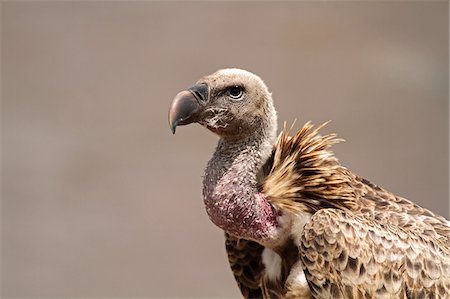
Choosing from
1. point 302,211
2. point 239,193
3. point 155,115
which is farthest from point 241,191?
point 155,115

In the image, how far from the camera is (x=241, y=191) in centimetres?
324

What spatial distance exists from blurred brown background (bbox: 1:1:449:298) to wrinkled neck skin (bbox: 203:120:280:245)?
3649 millimetres

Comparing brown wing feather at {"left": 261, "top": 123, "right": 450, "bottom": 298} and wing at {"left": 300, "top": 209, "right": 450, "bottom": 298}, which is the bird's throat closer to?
brown wing feather at {"left": 261, "top": 123, "right": 450, "bottom": 298}

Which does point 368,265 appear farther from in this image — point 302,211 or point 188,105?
point 188,105

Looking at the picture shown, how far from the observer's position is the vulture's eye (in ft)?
10.4

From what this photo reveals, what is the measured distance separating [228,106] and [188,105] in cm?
17

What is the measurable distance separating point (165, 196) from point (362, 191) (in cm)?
442

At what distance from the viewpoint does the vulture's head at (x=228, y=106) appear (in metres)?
3.07

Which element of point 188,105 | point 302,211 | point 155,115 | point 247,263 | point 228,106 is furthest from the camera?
point 155,115

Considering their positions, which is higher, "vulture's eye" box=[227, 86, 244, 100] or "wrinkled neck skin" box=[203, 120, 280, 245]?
"vulture's eye" box=[227, 86, 244, 100]

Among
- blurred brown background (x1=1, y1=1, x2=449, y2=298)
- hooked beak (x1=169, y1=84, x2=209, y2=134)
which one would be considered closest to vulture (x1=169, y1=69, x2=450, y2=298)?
hooked beak (x1=169, y1=84, x2=209, y2=134)

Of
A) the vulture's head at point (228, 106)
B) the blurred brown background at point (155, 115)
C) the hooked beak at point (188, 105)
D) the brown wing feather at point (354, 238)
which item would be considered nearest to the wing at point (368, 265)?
the brown wing feather at point (354, 238)

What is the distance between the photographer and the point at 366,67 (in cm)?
897

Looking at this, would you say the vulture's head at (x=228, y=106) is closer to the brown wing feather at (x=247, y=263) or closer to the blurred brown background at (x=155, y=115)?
the brown wing feather at (x=247, y=263)
